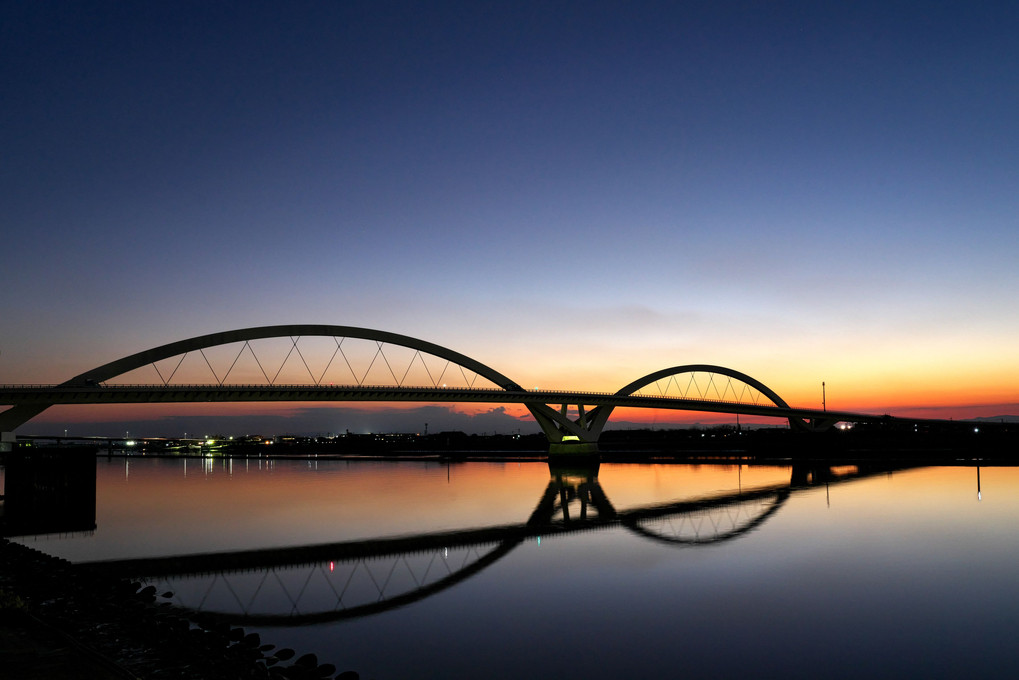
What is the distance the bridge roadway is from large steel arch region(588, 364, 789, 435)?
183 centimetres

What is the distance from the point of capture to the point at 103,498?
40.8 m

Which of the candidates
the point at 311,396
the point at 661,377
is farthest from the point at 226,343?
the point at 661,377

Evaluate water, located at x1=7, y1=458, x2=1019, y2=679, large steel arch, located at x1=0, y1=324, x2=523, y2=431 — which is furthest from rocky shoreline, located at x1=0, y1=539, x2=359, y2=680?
large steel arch, located at x1=0, y1=324, x2=523, y2=431

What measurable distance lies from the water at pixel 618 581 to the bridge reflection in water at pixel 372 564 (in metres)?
0.10

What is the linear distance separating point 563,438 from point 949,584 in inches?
2066

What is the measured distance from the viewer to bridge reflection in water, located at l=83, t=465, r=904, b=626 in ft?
48.6

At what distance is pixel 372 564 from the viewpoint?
1934 cm

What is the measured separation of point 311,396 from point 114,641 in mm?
39308

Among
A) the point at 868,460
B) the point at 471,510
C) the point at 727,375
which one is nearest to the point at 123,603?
the point at 471,510

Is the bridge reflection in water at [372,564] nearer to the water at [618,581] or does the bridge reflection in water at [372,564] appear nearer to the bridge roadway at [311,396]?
the water at [618,581]

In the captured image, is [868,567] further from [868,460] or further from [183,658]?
[868,460]

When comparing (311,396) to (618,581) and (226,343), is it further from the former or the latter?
(618,581)

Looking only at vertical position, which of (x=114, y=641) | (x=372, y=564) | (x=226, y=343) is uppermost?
(x=226, y=343)

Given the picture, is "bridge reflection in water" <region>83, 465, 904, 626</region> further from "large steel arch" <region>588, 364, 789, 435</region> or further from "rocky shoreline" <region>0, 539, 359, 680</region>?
"large steel arch" <region>588, 364, 789, 435</region>
